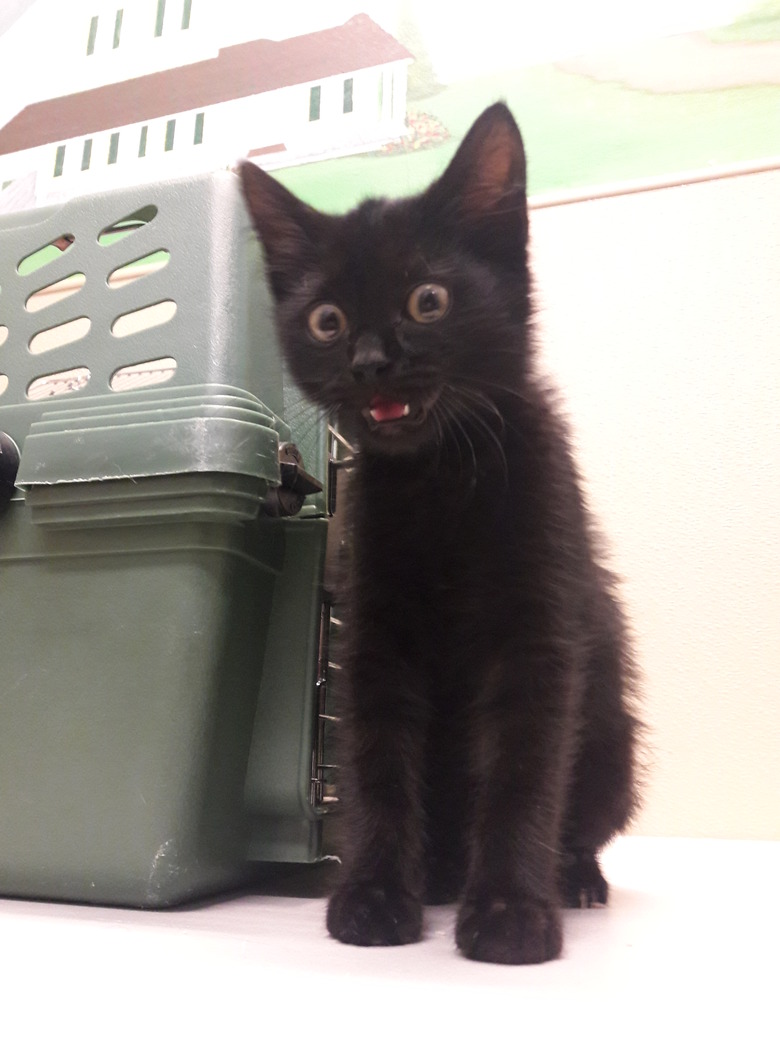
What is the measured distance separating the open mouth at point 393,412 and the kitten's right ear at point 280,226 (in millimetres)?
195

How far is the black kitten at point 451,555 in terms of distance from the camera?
0.71 metres

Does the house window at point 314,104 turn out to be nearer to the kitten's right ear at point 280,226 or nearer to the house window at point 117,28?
the house window at point 117,28

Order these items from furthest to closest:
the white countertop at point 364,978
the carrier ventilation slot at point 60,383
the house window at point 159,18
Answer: the house window at point 159,18, the carrier ventilation slot at point 60,383, the white countertop at point 364,978

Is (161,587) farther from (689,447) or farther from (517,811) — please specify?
(689,447)

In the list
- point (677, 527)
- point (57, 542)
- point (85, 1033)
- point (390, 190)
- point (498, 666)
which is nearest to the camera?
point (85, 1033)

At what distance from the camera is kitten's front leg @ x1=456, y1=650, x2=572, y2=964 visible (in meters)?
0.61

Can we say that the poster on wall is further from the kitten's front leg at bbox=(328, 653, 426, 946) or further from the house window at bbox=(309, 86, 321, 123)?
the kitten's front leg at bbox=(328, 653, 426, 946)

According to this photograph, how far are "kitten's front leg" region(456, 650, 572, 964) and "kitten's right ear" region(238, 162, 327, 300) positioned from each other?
437 mm

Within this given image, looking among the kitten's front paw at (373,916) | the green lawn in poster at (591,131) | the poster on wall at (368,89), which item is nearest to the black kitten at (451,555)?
the kitten's front paw at (373,916)

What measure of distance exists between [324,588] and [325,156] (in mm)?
1068

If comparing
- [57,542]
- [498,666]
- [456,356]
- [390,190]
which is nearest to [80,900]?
[57,542]

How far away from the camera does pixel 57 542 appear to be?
33.6 inches

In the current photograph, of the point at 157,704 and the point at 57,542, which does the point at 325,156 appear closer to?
the point at 57,542

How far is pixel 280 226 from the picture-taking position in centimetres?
87
